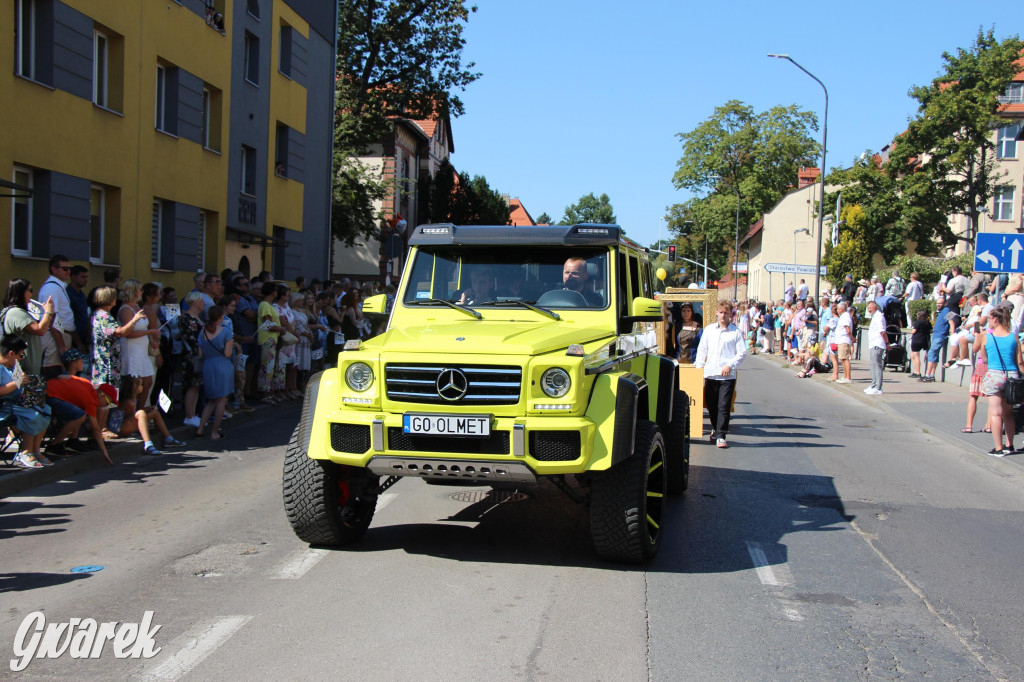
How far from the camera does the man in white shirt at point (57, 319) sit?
9.90 m

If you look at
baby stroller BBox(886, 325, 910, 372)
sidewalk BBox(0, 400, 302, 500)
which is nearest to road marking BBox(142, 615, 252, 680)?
sidewalk BBox(0, 400, 302, 500)

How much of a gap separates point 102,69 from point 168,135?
2.15 meters

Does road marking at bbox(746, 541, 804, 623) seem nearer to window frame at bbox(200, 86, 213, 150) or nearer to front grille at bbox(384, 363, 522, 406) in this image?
front grille at bbox(384, 363, 522, 406)

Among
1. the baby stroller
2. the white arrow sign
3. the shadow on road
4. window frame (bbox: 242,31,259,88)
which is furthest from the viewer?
the baby stroller

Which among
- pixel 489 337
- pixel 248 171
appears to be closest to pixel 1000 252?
pixel 489 337

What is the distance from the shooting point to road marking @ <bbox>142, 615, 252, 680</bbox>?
4.32 m

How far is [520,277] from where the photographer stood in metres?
7.42

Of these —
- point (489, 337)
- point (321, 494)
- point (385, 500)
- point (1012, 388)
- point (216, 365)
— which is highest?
point (489, 337)

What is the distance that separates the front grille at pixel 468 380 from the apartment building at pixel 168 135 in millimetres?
8689

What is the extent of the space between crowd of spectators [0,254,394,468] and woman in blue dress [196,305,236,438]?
0.04 feet

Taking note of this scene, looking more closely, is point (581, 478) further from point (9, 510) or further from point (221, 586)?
point (9, 510)

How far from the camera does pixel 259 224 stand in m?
25.3

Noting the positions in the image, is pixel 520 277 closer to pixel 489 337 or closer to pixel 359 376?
pixel 489 337

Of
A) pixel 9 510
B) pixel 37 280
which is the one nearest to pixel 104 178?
pixel 37 280
